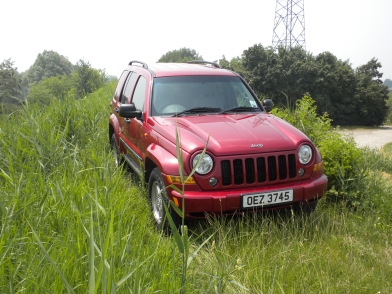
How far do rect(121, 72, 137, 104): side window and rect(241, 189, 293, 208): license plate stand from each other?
2955mm

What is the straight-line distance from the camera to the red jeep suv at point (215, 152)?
3.85m

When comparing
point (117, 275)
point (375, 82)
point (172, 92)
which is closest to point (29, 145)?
point (172, 92)

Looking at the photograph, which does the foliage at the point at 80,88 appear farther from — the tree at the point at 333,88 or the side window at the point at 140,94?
the tree at the point at 333,88

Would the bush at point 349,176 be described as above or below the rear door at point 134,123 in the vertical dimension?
below

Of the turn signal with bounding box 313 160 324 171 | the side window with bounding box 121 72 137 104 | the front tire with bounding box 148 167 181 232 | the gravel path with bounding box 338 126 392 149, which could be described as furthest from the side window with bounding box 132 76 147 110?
the gravel path with bounding box 338 126 392 149

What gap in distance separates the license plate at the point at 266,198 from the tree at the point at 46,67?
129 meters

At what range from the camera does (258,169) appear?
3.98m

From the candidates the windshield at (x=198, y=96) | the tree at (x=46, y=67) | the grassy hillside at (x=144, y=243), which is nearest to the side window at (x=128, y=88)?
the windshield at (x=198, y=96)

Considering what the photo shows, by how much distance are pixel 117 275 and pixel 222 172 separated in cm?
187

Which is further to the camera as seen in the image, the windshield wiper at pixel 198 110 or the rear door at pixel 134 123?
the rear door at pixel 134 123

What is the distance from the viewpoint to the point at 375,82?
5172cm

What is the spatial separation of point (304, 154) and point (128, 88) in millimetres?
3168

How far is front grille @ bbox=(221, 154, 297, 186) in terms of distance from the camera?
3.89 metres

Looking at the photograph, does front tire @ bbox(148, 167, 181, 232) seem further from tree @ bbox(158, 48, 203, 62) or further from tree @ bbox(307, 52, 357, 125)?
tree @ bbox(158, 48, 203, 62)
